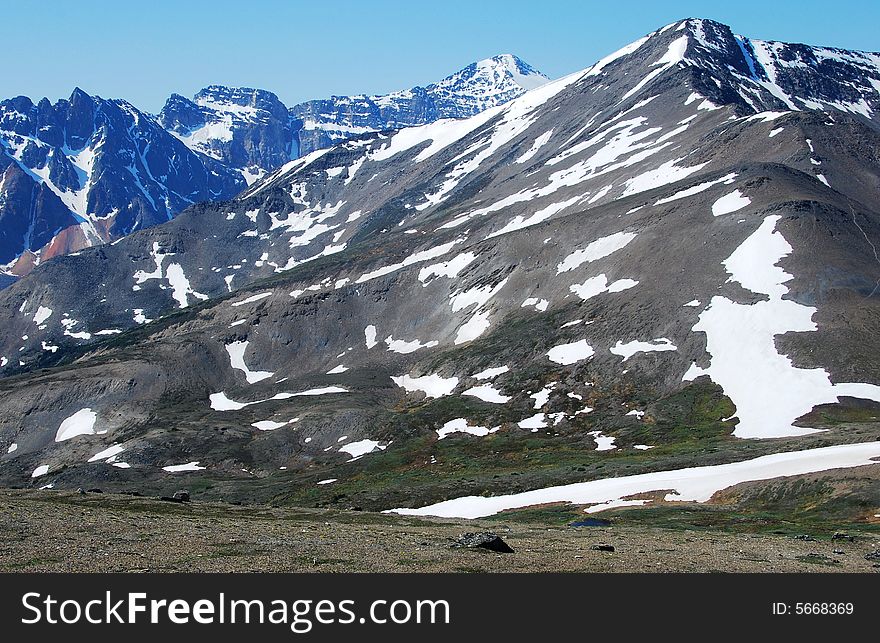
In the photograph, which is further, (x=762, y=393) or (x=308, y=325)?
(x=308, y=325)

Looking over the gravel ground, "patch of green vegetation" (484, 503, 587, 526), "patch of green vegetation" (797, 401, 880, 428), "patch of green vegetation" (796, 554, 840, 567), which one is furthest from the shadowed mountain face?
"patch of green vegetation" (796, 554, 840, 567)

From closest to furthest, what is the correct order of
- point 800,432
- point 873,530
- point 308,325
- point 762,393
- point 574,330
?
point 873,530, point 800,432, point 762,393, point 574,330, point 308,325

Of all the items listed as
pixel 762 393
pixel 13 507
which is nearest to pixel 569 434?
pixel 762 393

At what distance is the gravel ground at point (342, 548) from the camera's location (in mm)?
28484

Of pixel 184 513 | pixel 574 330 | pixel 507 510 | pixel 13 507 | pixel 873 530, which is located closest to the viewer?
pixel 13 507

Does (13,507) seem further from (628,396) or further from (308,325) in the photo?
(308,325)

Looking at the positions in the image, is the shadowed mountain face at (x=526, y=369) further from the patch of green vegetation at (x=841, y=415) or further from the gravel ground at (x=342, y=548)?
the gravel ground at (x=342, y=548)

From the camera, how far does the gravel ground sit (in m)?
28.5

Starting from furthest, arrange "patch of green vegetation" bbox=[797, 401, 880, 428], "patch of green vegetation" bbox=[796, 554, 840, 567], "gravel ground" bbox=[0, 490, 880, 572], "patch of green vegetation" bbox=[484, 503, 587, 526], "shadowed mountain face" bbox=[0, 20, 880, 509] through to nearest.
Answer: "shadowed mountain face" bbox=[0, 20, 880, 509]
"patch of green vegetation" bbox=[797, 401, 880, 428]
"patch of green vegetation" bbox=[484, 503, 587, 526]
"patch of green vegetation" bbox=[796, 554, 840, 567]
"gravel ground" bbox=[0, 490, 880, 572]

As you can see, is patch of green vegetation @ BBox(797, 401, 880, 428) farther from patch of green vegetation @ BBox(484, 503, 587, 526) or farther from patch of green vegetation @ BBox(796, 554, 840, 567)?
patch of green vegetation @ BBox(796, 554, 840, 567)

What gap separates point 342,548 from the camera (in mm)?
33906

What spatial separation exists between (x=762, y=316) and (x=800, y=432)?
35628 millimetres

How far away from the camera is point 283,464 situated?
129000 millimetres

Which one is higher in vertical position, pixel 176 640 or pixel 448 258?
→ pixel 448 258
